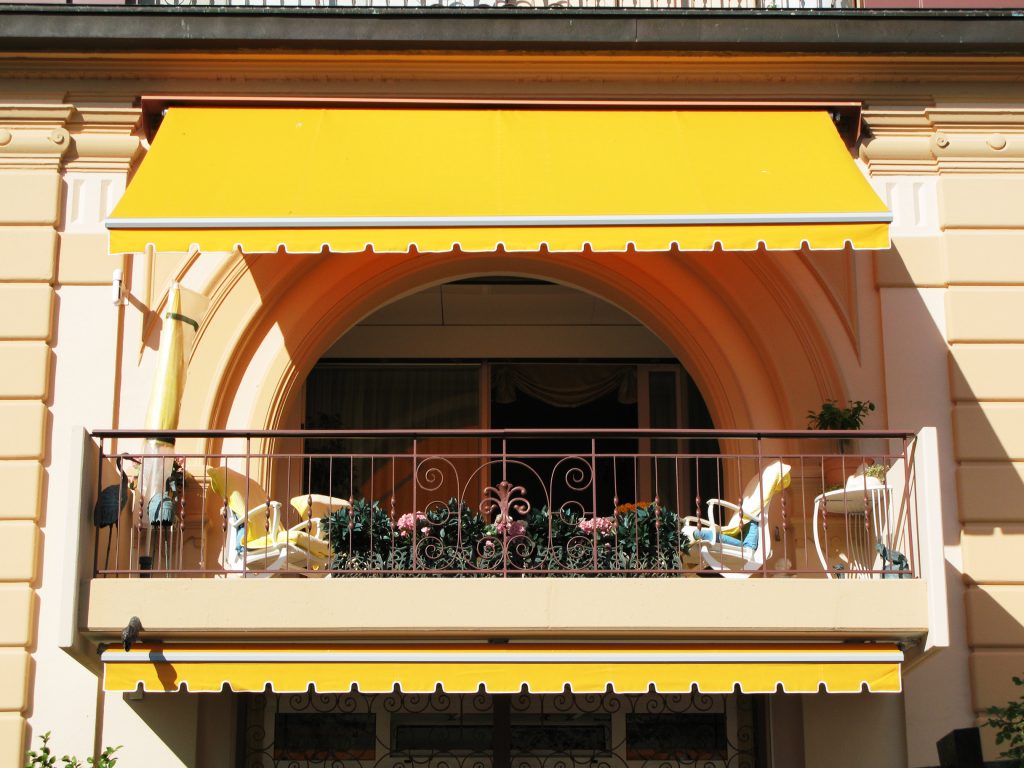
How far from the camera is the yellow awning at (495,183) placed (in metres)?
9.54

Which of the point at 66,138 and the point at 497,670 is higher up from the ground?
the point at 66,138

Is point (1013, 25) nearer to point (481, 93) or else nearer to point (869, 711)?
point (481, 93)

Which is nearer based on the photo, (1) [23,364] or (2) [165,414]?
(2) [165,414]

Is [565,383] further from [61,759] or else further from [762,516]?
[61,759]

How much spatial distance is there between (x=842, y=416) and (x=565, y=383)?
3.54m

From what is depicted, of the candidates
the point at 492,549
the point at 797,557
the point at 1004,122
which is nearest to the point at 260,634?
the point at 492,549

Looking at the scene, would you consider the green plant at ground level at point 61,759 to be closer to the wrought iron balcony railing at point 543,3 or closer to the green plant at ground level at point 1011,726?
the wrought iron balcony railing at point 543,3

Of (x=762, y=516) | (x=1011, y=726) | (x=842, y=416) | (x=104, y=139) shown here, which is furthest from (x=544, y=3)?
(x=1011, y=726)

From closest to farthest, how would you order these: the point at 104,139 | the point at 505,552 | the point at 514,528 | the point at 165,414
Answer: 1. the point at 505,552
2. the point at 514,528
3. the point at 165,414
4. the point at 104,139

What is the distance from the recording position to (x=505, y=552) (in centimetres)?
938

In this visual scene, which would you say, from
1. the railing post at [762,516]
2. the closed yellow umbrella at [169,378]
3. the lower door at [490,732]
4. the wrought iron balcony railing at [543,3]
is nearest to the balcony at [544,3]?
the wrought iron balcony railing at [543,3]

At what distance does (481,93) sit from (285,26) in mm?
1452

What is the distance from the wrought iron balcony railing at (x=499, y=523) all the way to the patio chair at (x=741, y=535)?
0.01 meters

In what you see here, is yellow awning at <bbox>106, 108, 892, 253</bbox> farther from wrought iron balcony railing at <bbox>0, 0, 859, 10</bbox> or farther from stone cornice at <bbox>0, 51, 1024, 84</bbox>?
wrought iron balcony railing at <bbox>0, 0, 859, 10</bbox>
